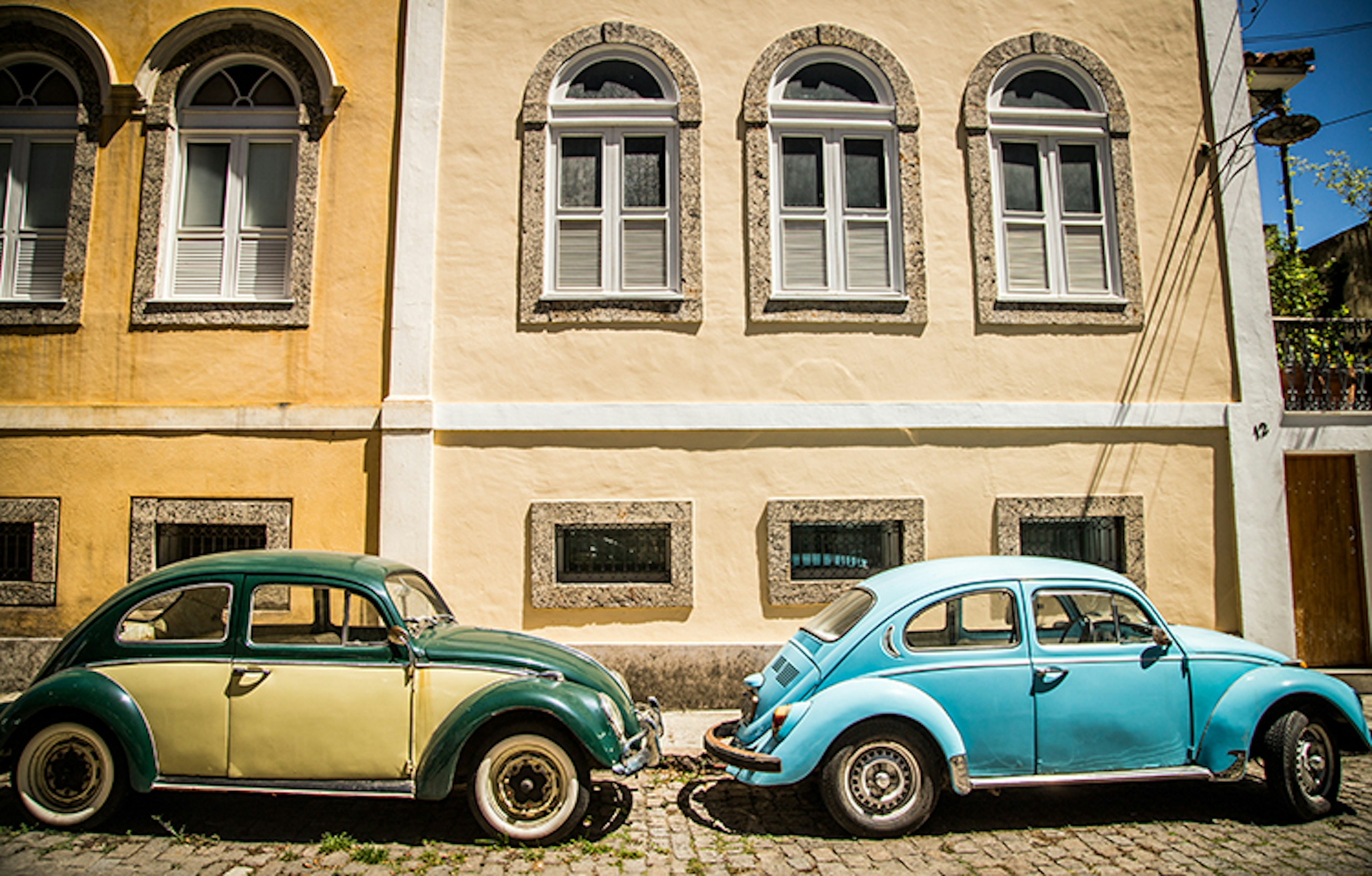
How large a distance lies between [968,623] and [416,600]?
369 centimetres

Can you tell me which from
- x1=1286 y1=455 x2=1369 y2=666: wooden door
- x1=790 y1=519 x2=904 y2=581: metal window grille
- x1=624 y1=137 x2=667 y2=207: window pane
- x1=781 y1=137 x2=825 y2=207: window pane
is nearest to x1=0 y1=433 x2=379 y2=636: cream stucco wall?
x1=624 y1=137 x2=667 y2=207: window pane

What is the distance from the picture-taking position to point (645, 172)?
8.36 m

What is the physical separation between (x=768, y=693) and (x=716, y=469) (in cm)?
294

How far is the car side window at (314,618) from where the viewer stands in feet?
16.0

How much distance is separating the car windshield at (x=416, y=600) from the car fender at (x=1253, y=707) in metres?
4.88

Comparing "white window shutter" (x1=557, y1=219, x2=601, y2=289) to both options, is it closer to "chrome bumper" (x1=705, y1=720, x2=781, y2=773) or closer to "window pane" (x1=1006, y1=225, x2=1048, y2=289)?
"window pane" (x1=1006, y1=225, x2=1048, y2=289)

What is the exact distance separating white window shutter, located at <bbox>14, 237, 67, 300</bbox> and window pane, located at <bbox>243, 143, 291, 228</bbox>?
6.10 feet

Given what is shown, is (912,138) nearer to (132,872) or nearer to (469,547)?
(469,547)

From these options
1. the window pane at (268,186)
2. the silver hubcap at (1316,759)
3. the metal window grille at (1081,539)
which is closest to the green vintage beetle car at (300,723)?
the silver hubcap at (1316,759)

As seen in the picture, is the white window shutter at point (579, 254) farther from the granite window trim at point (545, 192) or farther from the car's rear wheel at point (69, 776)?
the car's rear wheel at point (69, 776)

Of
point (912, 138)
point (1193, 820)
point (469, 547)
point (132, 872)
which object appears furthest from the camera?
point (912, 138)

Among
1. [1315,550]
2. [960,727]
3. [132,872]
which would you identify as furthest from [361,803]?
[1315,550]

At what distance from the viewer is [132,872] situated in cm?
431

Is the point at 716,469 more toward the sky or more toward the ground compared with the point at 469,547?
more toward the sky
